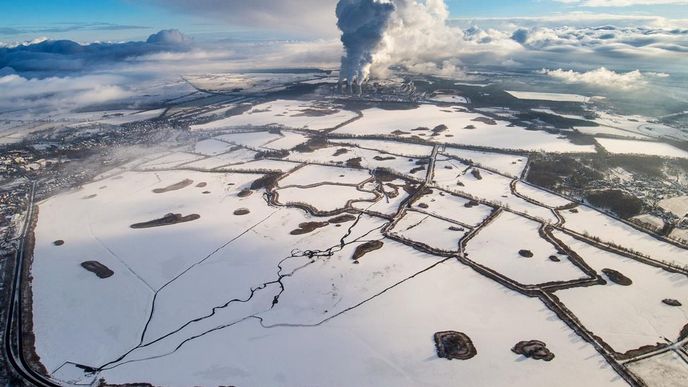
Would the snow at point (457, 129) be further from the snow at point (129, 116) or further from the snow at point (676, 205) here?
the snow at point (129, 116)

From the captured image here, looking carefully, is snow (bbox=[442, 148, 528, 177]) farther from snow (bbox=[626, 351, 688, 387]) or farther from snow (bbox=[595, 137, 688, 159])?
snow (bbox=[626, 351, 688, 387])

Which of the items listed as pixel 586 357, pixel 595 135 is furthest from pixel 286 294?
pixel 595 135

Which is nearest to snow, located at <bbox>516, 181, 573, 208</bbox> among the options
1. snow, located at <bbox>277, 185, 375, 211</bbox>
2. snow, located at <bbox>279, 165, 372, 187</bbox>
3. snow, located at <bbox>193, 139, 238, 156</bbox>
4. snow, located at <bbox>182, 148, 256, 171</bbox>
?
snow, located at <bbox>277, 185, 375, 211</bbox>

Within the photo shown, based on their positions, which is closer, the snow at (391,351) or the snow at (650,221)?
the snow at (391,351)

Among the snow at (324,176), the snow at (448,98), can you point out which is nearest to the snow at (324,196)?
the snow at (324,176)

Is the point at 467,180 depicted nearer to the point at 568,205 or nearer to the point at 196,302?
the point at 568,205

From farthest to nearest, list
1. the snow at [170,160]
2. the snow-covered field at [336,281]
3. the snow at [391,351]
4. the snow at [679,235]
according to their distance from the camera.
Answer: the snow at [170,160]
the snow at [679,235]
the snow-covered field at [336,281]
the snow at [391,351]
